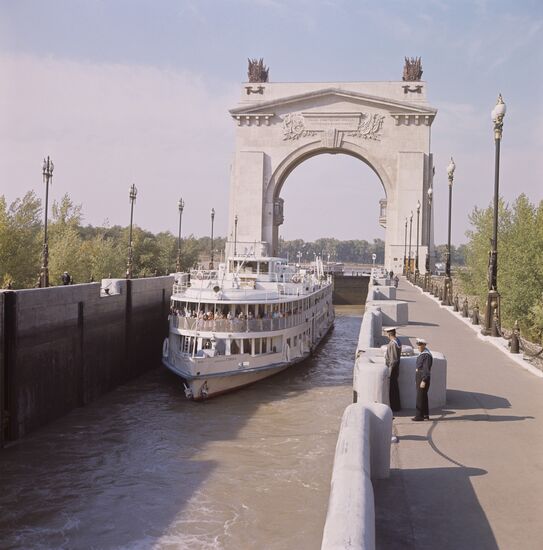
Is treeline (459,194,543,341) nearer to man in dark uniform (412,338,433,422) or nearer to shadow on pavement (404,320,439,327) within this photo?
shadow on pavement (404,320,439,327)

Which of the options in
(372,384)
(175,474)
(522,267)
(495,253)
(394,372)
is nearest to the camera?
(372,384)

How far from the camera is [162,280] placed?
110 feet

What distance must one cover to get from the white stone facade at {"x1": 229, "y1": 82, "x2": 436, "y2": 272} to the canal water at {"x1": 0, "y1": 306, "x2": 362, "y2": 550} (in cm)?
5017

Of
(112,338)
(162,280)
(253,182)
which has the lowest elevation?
(112,338)

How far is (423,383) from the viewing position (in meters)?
9.43

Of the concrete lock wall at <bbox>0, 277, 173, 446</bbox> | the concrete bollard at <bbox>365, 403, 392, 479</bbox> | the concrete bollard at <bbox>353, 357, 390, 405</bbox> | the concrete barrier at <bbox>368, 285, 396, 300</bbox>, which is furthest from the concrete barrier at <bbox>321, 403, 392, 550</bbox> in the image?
the concrete barrier at <bbox>368, 285, 396, 300</bbox>

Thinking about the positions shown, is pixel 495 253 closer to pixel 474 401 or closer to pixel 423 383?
A: pixel 474 401

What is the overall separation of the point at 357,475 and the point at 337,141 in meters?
69.6

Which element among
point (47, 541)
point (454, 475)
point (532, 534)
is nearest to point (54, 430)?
point (47, 541)

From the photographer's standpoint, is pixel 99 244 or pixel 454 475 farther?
pixel 99 244

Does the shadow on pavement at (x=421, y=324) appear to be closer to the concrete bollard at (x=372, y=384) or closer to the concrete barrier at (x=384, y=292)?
the concrete barrier at (x=384, y=292)

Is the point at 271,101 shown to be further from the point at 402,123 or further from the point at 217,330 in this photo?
the point at 217,330

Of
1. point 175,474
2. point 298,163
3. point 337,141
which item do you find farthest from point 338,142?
point 175,474

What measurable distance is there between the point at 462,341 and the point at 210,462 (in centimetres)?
769
